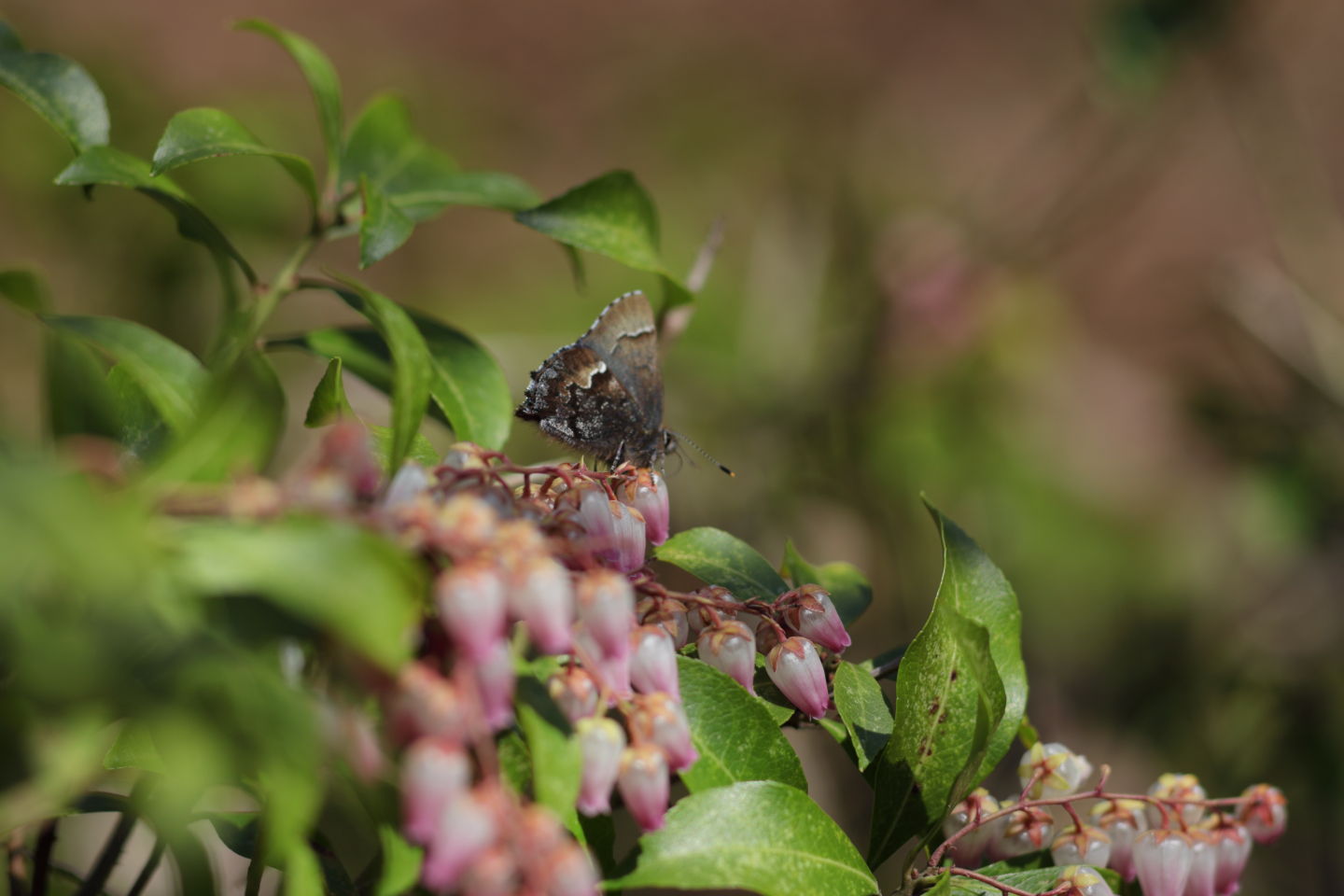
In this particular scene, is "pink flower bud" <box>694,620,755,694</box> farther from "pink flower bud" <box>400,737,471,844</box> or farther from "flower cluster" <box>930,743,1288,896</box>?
"pink flower bud" <box>400,737,471,844</box>

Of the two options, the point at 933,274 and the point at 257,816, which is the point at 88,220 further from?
the point at 257,816

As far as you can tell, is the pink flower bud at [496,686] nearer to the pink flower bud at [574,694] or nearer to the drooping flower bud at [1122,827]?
the pink flower bud at [574,694]

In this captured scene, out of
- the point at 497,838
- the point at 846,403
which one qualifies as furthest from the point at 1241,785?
the point at 497,838

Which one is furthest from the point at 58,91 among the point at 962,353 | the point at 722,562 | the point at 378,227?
the point at 962,353

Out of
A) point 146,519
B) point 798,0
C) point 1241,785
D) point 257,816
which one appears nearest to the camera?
point 146,519

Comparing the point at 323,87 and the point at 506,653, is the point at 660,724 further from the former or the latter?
the point at 323,87

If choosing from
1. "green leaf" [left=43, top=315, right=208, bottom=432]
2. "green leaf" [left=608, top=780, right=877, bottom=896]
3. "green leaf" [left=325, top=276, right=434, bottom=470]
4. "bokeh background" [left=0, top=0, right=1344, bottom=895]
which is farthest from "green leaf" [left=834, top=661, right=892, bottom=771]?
"bokeh background" [left=0, top=0, right=1344, bottom=895]
